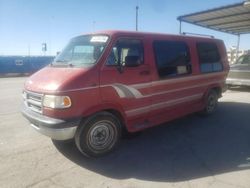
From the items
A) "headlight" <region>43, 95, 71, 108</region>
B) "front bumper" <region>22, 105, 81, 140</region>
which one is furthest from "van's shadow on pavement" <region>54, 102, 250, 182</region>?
"headlight" <region>43, 95, 71, 108</region>

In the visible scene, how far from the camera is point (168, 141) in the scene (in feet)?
18.6

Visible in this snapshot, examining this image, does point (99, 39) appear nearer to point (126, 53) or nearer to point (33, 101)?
A: point (126, 53)

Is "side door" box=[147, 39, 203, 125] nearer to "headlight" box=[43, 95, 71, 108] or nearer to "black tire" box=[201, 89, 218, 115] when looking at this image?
"black tire" box=[201, 89, 218, 115]

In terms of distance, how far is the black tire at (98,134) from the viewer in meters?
4.55

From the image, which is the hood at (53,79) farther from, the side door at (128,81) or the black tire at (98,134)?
the black tire at (98,134)

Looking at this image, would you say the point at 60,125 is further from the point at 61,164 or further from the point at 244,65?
the point at 244,65

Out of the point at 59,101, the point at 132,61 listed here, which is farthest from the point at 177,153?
the point at 59,101

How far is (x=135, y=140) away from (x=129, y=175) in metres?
1.58

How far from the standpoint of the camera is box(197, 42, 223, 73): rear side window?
7.17 meters

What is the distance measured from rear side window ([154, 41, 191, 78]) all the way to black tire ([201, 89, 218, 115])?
4.88ft

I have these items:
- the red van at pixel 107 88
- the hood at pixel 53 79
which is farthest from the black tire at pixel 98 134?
the hood at pixel 53 79

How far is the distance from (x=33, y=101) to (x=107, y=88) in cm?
139

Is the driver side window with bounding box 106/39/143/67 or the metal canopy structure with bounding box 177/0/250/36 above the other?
the metal canopy structure with bounding box 177/0/250/36

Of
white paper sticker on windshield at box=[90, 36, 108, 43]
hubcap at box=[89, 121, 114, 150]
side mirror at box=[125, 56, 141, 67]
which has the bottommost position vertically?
hubcap at box=[89, 121, 114, 150]
